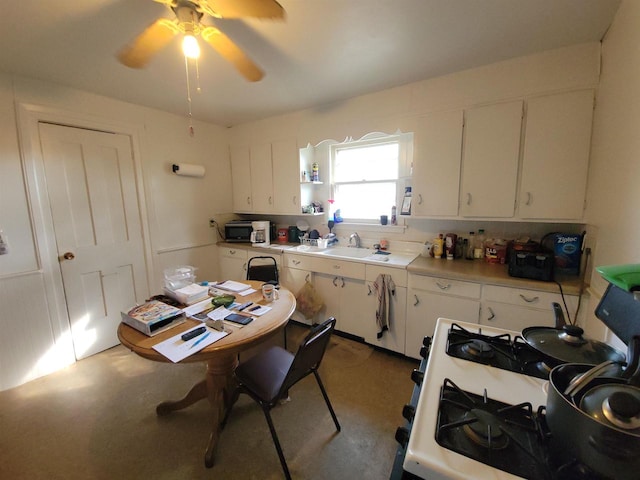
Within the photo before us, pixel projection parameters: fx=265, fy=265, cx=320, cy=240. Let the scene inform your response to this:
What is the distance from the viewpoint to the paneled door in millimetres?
2301

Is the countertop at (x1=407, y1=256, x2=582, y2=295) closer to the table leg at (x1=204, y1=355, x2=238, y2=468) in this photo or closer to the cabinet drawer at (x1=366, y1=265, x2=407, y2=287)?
the cabinet drawer at (x1=366, y1=265, x2=407, y2=287)

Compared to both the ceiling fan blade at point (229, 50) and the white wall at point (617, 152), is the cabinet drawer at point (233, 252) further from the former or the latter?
the white wall at point (617, 152)

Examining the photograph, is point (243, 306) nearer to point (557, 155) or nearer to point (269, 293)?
point (269, 293)

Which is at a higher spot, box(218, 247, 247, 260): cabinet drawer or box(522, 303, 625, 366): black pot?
box(522, 303, 625, 366): black pot

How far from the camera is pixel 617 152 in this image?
138cm

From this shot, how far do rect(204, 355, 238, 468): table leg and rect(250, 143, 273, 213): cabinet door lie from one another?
203 centimetres

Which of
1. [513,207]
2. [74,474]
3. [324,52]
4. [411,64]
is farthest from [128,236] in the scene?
[513,207]

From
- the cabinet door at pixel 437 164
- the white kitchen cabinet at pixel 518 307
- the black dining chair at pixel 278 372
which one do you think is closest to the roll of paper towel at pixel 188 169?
the black dining chair at pixel 278 372

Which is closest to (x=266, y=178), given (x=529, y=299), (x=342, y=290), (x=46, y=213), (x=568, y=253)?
(x=342, y=290)

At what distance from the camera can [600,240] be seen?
158 centimetres

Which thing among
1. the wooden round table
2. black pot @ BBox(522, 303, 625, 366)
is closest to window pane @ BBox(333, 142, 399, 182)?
the wooden round table

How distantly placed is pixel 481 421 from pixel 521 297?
1.51m

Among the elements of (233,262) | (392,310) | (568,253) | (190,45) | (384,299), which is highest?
(190,45)

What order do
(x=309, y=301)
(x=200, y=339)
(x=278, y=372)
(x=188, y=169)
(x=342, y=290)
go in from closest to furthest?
(x=200, y=339) → (x=278, y=372) → (x=342, y=290) → (x=309, y=301) → (x=188, y=169)
